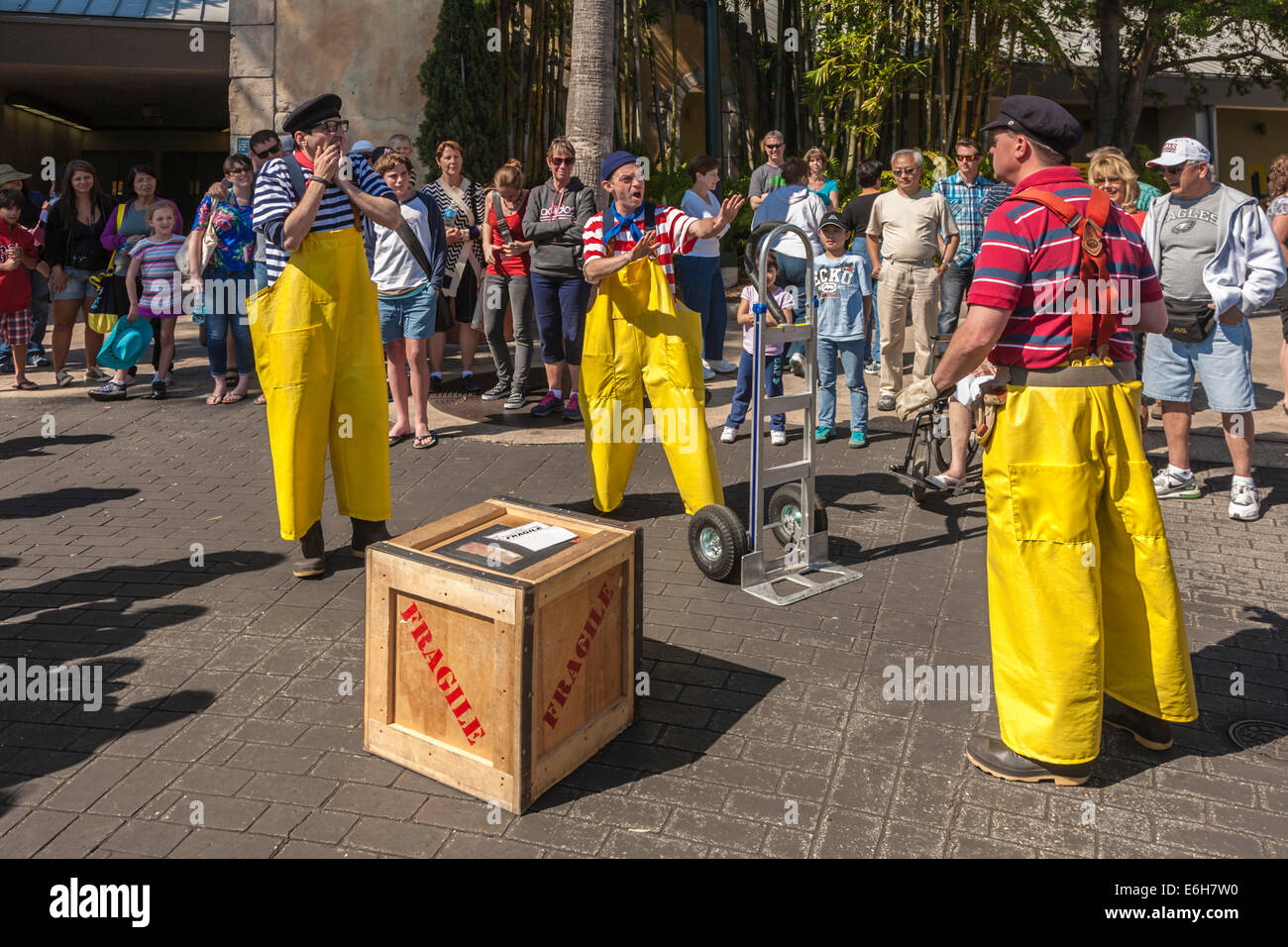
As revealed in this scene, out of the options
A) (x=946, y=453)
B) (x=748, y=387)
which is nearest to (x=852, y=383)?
(x=748, y=387)

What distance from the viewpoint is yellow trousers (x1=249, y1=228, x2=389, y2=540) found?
593 centimetres

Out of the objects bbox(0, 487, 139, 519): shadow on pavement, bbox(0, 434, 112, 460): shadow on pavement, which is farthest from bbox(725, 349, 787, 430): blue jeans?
bbox(0, 434, 112, 460): shadow on pavement

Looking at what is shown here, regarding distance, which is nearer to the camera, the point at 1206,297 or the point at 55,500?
the point at 1206,297

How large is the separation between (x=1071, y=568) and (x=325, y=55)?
12059 millimetres

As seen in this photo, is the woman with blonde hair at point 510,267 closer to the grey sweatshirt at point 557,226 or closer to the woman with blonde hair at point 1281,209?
the grey sweatshirt at point 557,226

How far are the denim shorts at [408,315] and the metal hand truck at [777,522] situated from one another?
3.27 m

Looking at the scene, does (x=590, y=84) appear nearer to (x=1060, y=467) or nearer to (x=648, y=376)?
(x=648, y=376)

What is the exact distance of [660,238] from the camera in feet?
21.1

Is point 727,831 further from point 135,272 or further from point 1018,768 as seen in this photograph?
point 135,272

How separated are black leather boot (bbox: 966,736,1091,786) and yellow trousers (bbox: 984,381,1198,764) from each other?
0.04 m

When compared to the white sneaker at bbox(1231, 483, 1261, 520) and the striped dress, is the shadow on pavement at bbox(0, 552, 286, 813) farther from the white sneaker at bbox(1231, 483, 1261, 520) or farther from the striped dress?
the white sneaker at bbox(1231, 483, 1261, 520)
